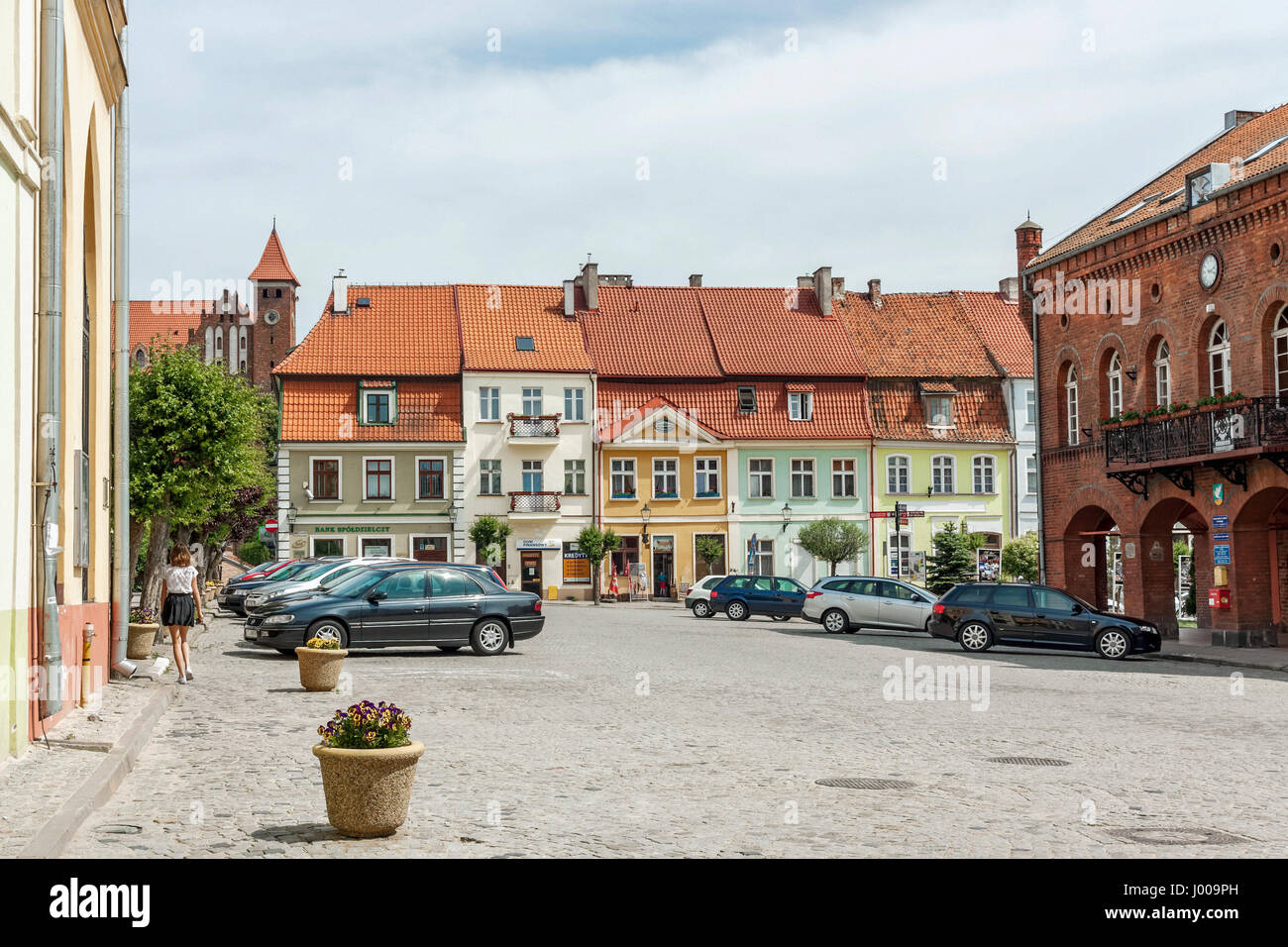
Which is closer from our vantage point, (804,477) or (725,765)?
(725,765)

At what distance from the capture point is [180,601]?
19.2 m

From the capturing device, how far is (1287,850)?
8.38m

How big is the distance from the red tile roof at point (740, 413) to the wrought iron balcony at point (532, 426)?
225cm

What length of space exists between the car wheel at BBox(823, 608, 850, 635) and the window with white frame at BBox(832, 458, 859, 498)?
2489 cm

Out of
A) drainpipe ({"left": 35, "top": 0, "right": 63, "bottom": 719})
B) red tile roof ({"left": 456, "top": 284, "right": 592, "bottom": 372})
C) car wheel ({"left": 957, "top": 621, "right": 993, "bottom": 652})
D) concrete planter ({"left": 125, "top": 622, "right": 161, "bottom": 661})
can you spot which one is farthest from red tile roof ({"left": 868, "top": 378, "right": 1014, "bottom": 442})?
drainpipe ({"left": 35, "top": 0, "right": 63, "bottom": 719})

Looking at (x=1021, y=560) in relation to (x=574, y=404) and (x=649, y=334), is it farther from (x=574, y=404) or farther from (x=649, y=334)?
(x=649, y=334)

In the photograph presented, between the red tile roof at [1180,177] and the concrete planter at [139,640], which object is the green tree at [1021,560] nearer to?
the red tile roof at [1180,177]

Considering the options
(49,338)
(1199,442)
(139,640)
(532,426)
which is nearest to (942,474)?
(532,426)

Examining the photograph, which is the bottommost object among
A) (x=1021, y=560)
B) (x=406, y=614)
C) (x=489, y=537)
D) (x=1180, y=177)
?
(x=406, y=614)

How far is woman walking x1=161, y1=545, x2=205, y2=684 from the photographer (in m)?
19.1

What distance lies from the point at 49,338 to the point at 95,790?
4.74 metres

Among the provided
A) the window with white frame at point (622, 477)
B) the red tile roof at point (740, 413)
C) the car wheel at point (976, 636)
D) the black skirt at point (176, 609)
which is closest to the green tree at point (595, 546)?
the window with white frame at point (622, 477)

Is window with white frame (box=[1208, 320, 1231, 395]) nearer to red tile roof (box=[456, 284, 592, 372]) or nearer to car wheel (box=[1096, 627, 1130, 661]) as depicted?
car wheel (box=[1096, 627, 1130, 661])
